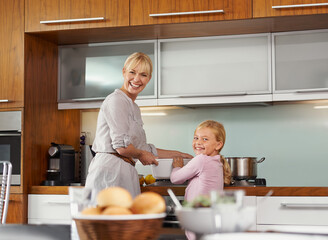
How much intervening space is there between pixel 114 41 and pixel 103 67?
0.63 feet

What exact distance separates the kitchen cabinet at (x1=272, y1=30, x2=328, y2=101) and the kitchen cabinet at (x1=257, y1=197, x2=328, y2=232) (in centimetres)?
67

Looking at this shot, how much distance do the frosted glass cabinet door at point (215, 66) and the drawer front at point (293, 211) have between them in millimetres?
728

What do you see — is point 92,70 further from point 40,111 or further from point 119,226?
point 119,226

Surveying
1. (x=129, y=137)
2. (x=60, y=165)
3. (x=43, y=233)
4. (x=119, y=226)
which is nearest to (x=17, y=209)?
(x=60, y=165)

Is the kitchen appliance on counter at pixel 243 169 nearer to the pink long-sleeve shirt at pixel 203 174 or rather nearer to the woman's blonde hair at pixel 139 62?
the pink long-sleeve shirt at pixel 203 174

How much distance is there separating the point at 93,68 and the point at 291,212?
164cm

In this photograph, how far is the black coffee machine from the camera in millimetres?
3406

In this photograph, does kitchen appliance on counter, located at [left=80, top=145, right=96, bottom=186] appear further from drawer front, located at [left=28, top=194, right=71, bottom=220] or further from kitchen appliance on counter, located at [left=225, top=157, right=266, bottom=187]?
kitchen appliance on counter, located at [left=225, top=157, right=266, bottom=187]

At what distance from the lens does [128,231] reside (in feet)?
3.18

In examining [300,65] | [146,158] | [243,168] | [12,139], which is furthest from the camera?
[12,139]

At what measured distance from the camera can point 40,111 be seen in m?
3.43

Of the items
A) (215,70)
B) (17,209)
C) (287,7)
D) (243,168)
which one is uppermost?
(287,7)

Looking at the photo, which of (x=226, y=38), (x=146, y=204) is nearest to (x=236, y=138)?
(x=226, y=38)

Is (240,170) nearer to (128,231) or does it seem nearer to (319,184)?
(319,184)
